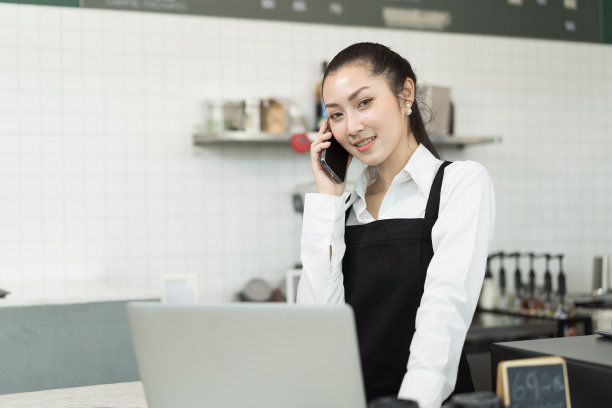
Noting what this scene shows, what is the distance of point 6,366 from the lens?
7.95 ft

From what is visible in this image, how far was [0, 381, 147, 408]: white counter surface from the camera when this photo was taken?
1.38m

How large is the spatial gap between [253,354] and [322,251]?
0.67 m

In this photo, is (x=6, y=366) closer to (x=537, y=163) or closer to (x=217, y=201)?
(x=217, y=201)

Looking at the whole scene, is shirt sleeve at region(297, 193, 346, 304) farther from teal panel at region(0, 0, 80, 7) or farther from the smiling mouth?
teal panel at region(0, 0, 80, 7)

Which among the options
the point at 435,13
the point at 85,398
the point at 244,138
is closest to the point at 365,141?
the point at 85,398

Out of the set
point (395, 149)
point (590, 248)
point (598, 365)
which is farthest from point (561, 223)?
point (598, 365)

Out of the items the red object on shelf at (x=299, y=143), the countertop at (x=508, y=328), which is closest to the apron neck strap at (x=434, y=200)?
the countertop at (x=508, y=328)

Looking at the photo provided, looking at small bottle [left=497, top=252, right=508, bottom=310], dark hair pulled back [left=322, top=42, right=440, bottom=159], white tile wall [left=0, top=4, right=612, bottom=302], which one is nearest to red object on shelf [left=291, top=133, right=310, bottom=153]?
white tile wall [left=0, top=4, right=612, bottom=302]

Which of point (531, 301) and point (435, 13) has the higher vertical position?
point (435, 13)

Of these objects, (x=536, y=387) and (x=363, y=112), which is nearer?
(x=536, y=387)

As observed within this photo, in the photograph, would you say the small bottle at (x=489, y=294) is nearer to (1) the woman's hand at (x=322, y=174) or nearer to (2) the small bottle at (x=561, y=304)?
(2) the small bottle at (x=561, y=304)

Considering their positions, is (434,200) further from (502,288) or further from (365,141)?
(502,288)

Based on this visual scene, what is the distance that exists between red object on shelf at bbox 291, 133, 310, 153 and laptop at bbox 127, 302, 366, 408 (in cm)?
243

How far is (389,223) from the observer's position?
4.93 ft
